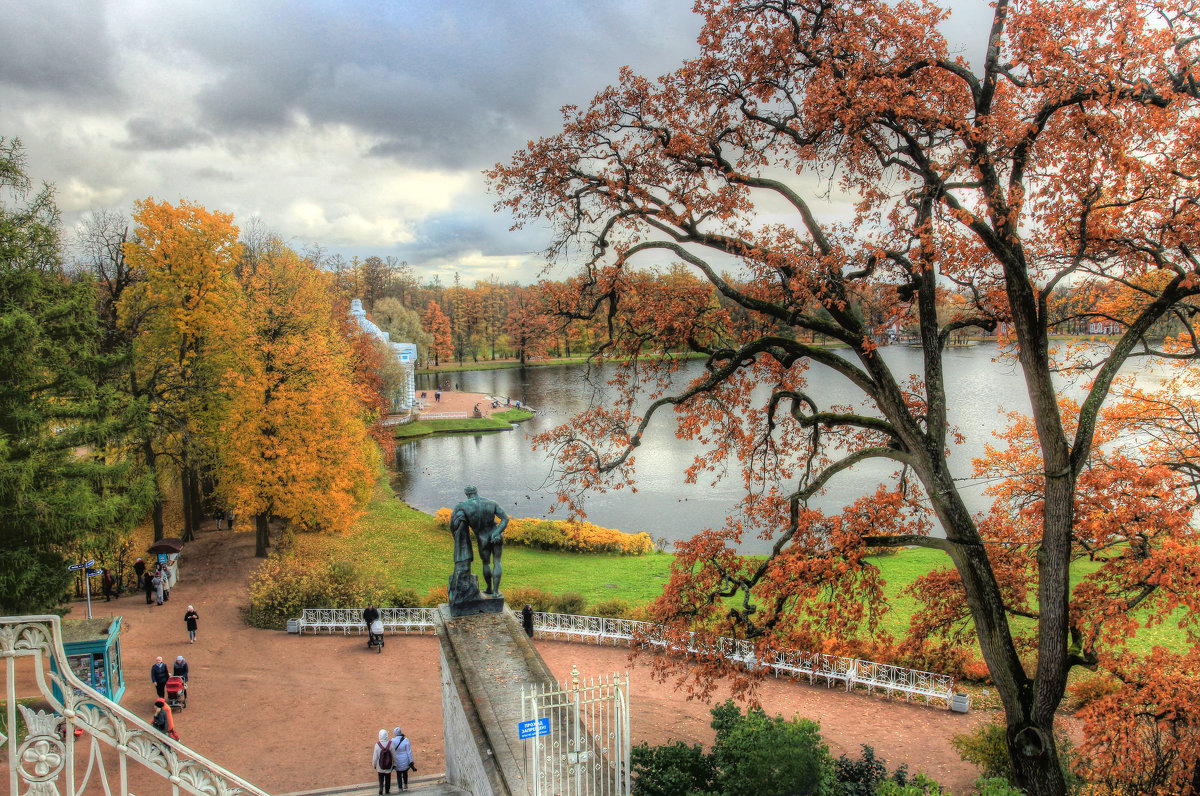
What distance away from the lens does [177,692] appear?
1186cm

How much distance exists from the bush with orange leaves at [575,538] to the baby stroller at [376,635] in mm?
8959

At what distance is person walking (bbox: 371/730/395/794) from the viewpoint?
372 inches

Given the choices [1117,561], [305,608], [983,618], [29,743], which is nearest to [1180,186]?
[1117,561]

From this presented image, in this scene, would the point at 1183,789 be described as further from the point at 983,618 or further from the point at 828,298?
the point at 828,298

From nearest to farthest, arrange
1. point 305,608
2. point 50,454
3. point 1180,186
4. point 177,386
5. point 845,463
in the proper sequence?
point 1180,186, point 845,463, point 50,454, point 305,608, point 177,386

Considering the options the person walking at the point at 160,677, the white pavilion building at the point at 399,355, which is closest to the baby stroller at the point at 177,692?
the person walking at the point at 160,677

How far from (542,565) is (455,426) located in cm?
2926

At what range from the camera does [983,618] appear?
25.2ft

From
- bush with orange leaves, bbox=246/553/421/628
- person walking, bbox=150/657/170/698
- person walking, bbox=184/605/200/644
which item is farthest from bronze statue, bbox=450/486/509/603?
person walking, bbox=184/605/200/644

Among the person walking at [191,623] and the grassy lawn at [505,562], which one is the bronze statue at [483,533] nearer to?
the person walking at [191,623]

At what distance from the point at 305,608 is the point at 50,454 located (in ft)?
19.9

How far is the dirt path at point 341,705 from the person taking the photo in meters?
10.7

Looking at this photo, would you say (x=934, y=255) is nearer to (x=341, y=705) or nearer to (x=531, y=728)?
(x=531, y=728)

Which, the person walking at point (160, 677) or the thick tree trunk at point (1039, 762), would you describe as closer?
the thick tree trunk at point (1039, 762)
